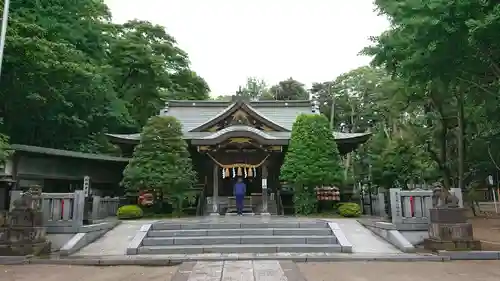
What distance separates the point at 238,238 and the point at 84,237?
4275 mm

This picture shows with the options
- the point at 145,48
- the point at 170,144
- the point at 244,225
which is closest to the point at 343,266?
the point at 244,225

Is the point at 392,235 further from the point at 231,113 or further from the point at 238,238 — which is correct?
the point at 231,113

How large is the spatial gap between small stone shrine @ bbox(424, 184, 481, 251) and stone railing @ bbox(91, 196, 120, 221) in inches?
425

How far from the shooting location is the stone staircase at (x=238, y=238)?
1013cm

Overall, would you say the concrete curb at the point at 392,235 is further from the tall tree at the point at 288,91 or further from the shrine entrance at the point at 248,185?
the tall tree at the point at 288,91

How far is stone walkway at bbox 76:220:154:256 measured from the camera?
10156 millimetres

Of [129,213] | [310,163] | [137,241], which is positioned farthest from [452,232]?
[129,213]

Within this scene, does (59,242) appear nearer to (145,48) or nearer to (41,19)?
(41,19)

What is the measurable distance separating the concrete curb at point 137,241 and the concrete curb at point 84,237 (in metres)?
1.24

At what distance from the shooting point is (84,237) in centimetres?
1065

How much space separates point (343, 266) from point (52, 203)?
27.0 ft

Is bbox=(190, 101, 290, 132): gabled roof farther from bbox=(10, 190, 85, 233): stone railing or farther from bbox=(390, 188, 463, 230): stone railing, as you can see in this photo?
bbox=(390, 188, 463, 230): stone railing

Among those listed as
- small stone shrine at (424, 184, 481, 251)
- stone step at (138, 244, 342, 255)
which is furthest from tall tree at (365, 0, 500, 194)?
stone step at (138, 244, 342, 255)

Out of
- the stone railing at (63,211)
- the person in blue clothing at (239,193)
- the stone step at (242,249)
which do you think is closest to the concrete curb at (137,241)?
the stone step at (242,249)
